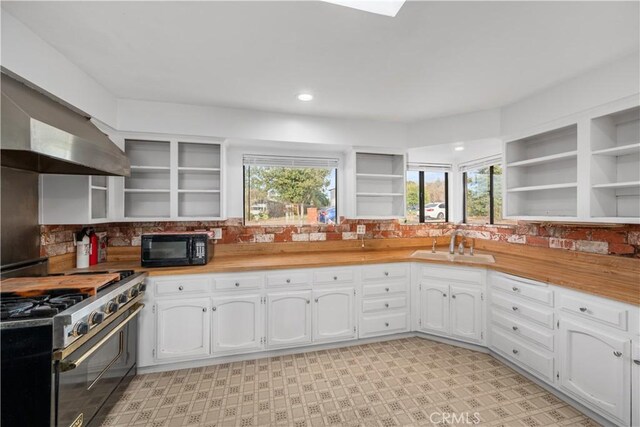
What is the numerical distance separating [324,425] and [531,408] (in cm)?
147

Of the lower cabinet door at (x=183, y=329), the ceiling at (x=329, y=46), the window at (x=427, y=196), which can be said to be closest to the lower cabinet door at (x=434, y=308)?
the window at (x=427, y=196)

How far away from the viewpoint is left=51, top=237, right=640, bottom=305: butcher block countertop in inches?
79.8

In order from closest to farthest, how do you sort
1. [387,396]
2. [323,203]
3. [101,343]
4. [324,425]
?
[101,343], [324,425], [387,396], [323,203]

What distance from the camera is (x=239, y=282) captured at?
2545 millimetres

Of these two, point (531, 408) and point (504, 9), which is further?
point (531, 408)

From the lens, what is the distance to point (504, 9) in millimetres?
1447

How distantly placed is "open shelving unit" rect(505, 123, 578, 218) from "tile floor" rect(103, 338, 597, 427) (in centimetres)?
156

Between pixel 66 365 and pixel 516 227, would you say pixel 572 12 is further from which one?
pixel 66 365

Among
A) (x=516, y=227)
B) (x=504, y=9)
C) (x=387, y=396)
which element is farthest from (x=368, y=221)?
(x=504, y=9)

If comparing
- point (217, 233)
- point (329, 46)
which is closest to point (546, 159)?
point (329, 46)

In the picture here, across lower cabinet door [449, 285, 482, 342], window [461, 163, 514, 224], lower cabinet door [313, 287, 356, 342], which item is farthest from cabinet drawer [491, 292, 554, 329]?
lower cabinet door [313, 287, 356, 342]

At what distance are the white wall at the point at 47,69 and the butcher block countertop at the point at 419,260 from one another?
1329mm

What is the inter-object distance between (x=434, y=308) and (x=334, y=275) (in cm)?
113

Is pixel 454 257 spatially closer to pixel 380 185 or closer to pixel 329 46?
pixel 380 185
